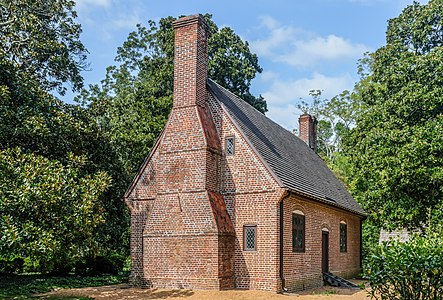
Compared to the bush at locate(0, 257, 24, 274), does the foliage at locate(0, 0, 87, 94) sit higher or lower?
higher

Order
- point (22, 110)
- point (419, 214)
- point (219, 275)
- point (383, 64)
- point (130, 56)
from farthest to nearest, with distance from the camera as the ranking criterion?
point (130, 56) < point (383, 64) < point (419, 214) < point (22, 110) < point (219, 275)

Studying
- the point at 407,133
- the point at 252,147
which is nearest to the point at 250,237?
the point at 252,147

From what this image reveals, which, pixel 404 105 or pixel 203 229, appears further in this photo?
pixel 404 105

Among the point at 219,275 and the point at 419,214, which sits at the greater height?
the point at 419,214

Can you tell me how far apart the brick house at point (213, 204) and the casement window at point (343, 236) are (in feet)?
13.3

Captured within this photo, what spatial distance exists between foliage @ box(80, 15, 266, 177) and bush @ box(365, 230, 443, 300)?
1685 centimetres

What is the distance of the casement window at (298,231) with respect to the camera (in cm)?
1673

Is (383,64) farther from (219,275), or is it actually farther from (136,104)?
(219,275)

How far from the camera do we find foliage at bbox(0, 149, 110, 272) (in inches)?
498

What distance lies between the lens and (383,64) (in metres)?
26.0

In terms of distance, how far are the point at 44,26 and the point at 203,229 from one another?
13.7 metres

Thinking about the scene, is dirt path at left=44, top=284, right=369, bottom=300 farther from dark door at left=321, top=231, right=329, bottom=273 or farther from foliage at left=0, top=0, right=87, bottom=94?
foliage at left=0, top=0, right=87, bottom=94

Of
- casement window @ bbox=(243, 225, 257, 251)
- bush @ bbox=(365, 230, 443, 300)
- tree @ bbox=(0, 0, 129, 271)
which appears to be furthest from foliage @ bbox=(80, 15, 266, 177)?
bush @ bbox=(365, 230, 443, 300)

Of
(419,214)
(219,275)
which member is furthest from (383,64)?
(219,275)
